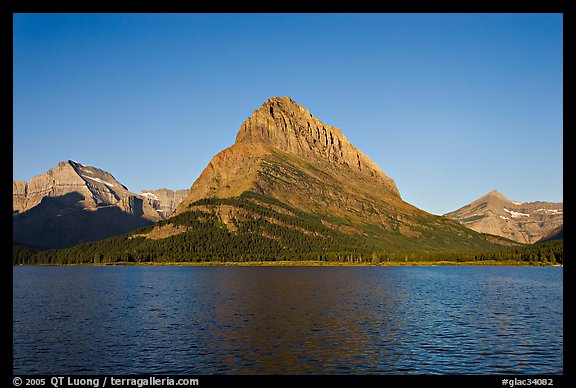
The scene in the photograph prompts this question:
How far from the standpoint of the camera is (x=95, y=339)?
267 ft

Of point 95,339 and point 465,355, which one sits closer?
point 465,355

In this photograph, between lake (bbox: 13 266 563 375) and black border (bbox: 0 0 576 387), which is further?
lake (bbox: 13 266 563 375)

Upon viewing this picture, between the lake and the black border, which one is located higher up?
the black border

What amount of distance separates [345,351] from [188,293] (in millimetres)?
107732
